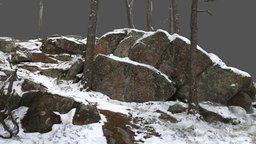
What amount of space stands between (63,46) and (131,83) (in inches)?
338

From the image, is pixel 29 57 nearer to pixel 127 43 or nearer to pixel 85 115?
pixel 127 43

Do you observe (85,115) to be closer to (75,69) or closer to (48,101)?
(48,101)

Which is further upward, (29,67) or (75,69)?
(75,69)

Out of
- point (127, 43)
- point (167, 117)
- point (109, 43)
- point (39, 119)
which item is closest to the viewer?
point (39, 119)

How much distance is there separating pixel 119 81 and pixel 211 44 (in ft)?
281

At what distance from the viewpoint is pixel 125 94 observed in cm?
2011

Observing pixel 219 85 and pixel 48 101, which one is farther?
pixel 219 85

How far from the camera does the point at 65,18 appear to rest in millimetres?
87062

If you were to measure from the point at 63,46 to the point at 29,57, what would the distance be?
8.52 ft

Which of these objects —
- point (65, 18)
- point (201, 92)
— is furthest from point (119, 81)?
point (65, 18)

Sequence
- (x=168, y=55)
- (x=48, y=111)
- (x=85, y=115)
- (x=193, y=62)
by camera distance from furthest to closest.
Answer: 1. (x=168, y=55)
2. (x=193, y=62)
3. (x=85, y=115)
4. (x=48, y=111)

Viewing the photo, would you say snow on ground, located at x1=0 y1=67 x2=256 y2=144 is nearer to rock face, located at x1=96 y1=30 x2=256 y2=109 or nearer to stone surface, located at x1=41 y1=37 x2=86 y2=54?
rock face, located at x1=96 y1=30 x2=256 y2=109

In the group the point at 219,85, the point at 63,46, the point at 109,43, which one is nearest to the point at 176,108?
the point at 219,85

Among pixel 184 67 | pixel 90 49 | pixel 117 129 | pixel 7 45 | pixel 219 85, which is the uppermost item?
pixel 90 49
